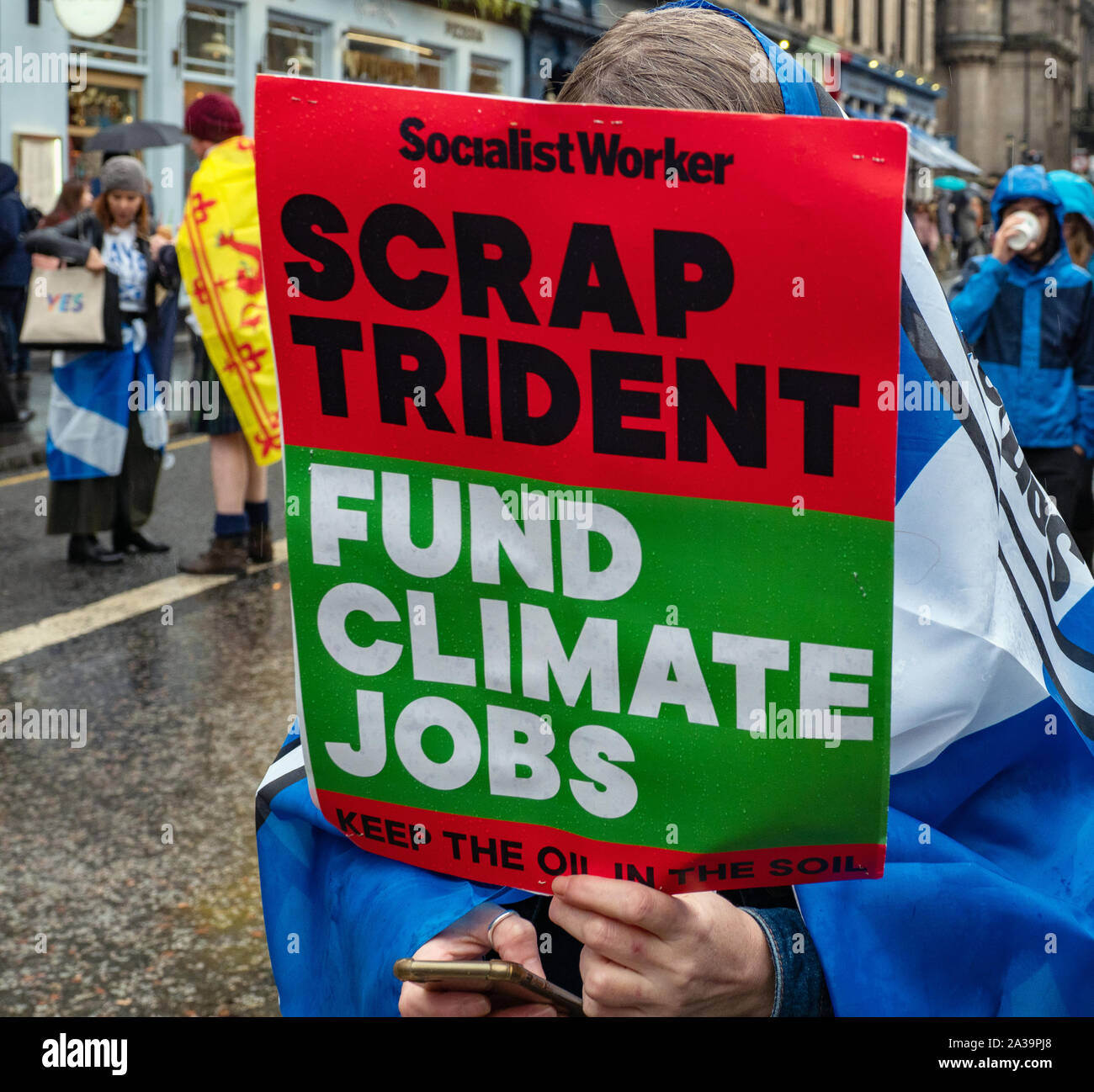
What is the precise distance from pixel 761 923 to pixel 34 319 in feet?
22.0

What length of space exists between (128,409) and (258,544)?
35.9 inches

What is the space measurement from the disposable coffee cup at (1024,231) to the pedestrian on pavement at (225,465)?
3403 millimetres

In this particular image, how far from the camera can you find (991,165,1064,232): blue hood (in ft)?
18.2

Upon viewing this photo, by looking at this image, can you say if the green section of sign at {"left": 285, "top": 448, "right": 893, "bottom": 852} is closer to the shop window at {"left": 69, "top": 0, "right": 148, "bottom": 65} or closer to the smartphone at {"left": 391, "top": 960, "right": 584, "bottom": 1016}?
the smartphone at {"left": 391, "top": 960, "right": 584, "bottom": 1016}

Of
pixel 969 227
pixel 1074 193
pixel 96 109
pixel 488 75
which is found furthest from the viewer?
pixel 969 227

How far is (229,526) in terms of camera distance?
712cm

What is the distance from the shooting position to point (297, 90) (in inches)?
42.3

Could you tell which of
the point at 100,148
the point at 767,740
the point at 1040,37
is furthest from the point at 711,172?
the point at 1040,37

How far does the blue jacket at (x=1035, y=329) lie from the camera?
560cm

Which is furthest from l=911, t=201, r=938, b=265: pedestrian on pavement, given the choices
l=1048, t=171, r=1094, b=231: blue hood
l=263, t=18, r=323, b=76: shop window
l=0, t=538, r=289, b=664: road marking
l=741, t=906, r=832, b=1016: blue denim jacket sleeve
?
l=741, t=906, r=832, b=1016: blue denim jacket sleeve

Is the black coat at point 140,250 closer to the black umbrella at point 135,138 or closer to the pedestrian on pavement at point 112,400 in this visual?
the pedestrian on pavement at point 112,400

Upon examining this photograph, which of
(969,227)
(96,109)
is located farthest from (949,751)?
(969,227)

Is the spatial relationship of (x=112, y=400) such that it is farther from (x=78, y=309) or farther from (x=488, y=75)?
(x=488, y=75)

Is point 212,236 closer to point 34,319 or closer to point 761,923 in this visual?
point 34,319
